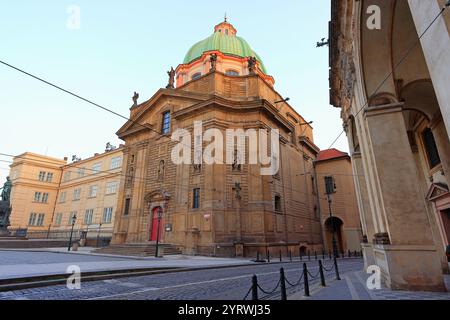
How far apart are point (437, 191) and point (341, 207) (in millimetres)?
22663

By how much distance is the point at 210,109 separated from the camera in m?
23.5

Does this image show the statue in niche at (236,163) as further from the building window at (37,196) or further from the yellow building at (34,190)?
the building window at (37,196)

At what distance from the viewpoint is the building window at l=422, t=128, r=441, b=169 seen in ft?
33.2

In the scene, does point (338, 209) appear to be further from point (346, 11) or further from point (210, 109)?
point (346, 11)

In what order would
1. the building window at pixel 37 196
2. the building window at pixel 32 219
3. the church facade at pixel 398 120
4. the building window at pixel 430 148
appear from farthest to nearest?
the building window at pixel 37 196
the building window at pixel 32 219
the building window at pixel 430 148
the church facade at pixel 398 120

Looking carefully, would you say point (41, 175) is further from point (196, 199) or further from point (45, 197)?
point (196, 199)

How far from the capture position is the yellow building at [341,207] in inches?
1180

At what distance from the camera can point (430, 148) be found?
10492 millimetres

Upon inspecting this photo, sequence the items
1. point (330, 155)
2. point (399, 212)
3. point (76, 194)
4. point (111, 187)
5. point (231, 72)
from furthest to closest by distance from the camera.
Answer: point (76, 194) → point (330, 155) → point (111, 187) → point (231, 72) → point (399, 212)

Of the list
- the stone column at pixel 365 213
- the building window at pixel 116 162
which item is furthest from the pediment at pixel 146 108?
the stone column at pixel 365 213

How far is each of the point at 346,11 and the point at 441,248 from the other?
9703 millimetres

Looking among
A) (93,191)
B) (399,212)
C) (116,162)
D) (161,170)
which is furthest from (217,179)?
(93,191)

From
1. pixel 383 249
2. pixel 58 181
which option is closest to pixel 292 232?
pixel 383 249

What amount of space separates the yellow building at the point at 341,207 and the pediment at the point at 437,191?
19.8 meters
